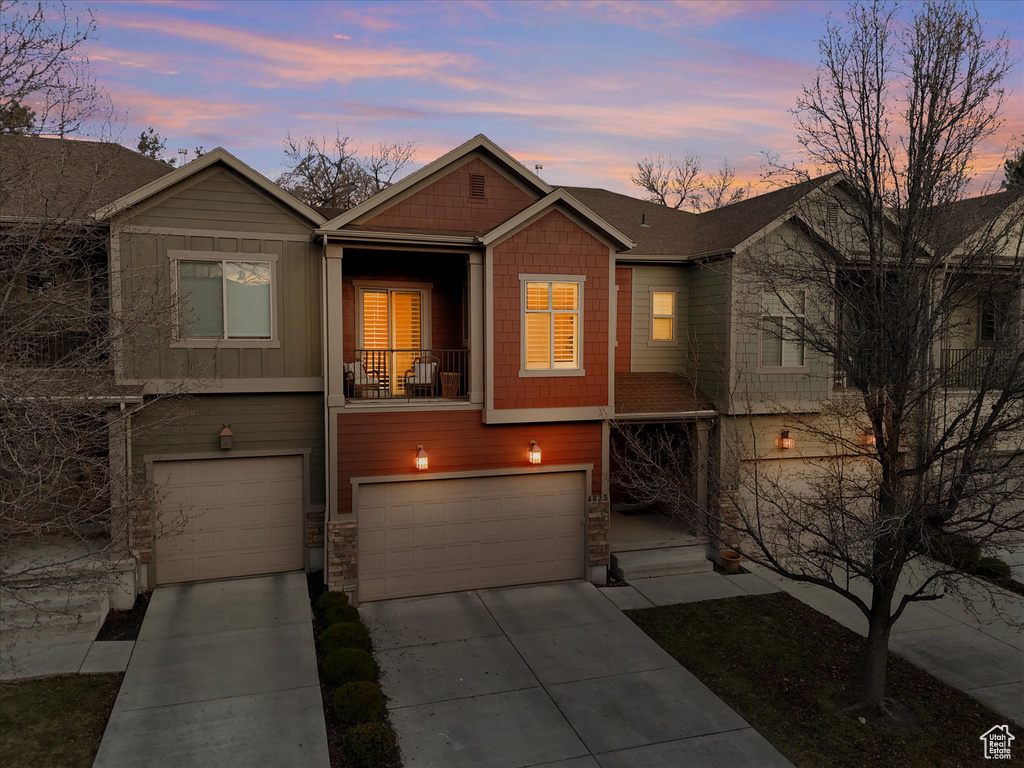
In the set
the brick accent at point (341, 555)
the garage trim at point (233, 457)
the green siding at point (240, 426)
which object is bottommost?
the brick accent at point (341, 555)

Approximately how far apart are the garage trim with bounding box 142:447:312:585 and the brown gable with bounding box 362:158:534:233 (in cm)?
420

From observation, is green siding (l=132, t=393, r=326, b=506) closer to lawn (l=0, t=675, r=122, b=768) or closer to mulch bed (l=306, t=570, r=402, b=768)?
mulch bed (l=306, t=570, r=402, b=768)

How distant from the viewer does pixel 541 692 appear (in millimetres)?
8547

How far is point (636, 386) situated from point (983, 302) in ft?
21.2

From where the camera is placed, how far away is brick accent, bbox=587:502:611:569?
12422 mm

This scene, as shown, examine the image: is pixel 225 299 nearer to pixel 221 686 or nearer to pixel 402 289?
pixel 402 289

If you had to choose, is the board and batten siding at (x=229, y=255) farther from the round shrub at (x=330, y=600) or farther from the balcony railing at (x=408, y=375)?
the round shrub at (x=330, y=600)

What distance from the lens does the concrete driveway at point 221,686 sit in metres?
7.07

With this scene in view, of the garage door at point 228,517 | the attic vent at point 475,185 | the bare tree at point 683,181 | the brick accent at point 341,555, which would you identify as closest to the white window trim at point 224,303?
the garage door at point 228,517

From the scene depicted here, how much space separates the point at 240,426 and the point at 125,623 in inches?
133

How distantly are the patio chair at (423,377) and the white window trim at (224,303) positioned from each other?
8.09 feet

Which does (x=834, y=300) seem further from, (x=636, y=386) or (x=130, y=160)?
(x=130, y=160)

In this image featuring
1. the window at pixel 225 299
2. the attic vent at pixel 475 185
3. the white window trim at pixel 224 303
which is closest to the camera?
the white window trim at pixel 224 303

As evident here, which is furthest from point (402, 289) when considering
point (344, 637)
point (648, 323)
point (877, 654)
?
point (877, 654)
